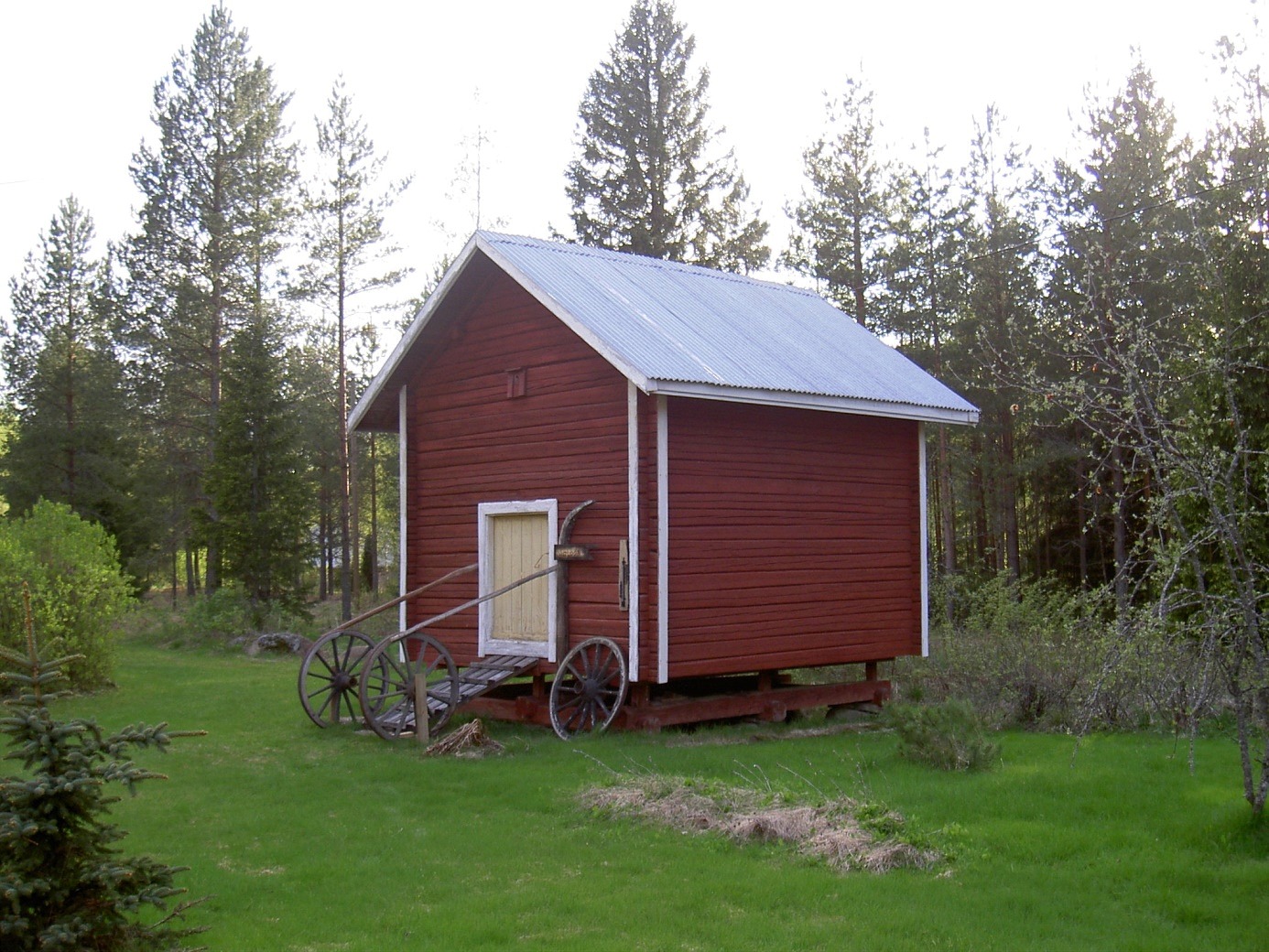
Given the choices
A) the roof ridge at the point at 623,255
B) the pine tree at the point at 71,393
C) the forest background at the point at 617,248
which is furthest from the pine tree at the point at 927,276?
the pine tree at the point at 71,393

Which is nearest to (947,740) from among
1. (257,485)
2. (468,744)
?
(468,744)

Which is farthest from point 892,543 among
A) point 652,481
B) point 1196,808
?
point 1196,808

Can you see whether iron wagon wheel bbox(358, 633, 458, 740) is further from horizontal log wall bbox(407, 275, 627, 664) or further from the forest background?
the forest background

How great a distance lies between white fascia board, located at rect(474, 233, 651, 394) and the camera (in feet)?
40.3

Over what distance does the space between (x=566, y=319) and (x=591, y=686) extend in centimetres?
395

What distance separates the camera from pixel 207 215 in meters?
32.2

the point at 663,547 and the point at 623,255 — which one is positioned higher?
the point at 623,255

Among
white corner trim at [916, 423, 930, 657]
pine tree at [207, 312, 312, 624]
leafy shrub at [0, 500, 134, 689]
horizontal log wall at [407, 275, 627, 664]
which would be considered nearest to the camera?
horizontal log wall at [407, 275, 627, 664]

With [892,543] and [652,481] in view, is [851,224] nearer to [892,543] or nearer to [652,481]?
[892,543]

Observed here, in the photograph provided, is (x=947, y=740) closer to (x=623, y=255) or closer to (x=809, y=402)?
(x=809, y=402)

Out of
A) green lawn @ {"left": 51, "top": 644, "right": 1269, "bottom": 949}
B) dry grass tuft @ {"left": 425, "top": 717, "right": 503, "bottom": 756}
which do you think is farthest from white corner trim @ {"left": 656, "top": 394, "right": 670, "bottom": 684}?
dry grass tuft @ {"left": 425, "top": 717, "right": 503, "bottom": 756}

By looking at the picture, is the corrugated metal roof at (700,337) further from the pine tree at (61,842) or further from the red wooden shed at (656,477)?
the pine tree at (61,842)

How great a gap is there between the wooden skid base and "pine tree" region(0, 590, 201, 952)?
8.76 meters

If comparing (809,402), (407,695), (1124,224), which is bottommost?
(407,695)
